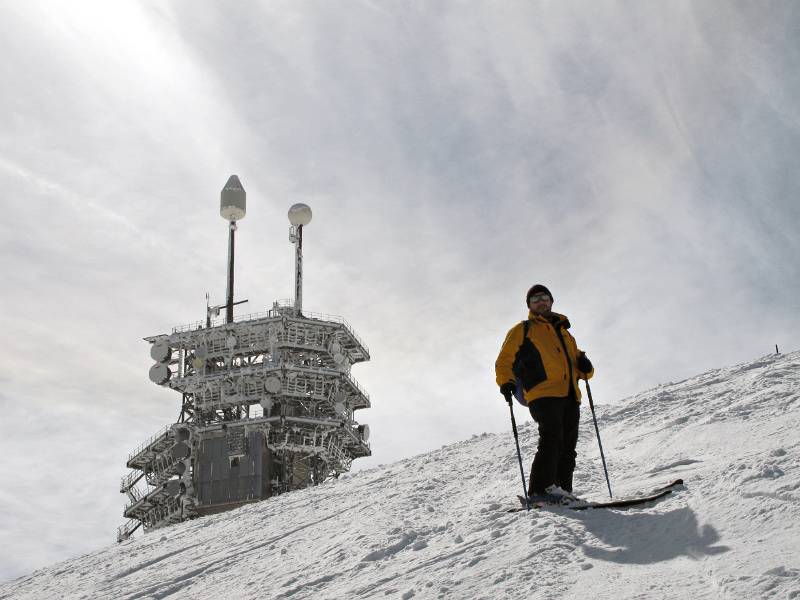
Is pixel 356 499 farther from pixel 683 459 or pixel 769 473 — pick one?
pixel 769 473

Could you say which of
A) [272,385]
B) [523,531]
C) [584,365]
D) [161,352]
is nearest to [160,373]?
[161,352]

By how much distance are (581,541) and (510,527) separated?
99 centimetres

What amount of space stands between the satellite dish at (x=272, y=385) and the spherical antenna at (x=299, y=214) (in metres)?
14.6

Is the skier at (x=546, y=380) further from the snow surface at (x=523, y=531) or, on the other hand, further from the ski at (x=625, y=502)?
the snow surface at (x=523, y=531)

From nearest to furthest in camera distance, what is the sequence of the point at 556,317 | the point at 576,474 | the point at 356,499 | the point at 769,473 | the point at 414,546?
the point at 769,473 < the point at 414,546 < the point at 556,317 < the point at 576,474 < the point at 356,499

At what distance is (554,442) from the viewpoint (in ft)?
28.5

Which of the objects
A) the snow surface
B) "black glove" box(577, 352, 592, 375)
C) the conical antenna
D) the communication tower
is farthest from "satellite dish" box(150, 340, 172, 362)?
"black glove" box(577, 352, 592, 375)

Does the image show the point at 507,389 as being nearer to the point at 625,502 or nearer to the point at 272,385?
the point at 625,502

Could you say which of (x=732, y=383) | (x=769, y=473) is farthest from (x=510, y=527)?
(x=732, y=383)

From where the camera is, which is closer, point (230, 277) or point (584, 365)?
point (584, 365)

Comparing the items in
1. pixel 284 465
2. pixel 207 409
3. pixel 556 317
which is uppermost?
pixel 207 409

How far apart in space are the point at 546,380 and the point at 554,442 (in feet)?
2.06

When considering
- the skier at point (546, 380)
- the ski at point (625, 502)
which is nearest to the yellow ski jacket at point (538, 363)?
the skier at point (546, 380)

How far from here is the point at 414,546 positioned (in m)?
8.03
